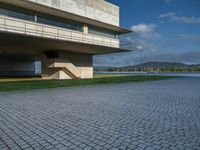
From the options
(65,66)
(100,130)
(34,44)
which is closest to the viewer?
(100,130)

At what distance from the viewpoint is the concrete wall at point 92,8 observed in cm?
2317

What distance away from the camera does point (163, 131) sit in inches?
177

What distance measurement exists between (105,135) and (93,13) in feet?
85.1

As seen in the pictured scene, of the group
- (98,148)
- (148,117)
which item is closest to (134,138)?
(98,148)

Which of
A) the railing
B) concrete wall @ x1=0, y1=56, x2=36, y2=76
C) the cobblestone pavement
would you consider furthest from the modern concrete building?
the cobblestone pavement

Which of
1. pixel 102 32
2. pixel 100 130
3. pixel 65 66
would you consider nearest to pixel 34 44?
pixel 65 66

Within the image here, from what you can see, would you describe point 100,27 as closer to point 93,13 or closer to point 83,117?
point 93,13

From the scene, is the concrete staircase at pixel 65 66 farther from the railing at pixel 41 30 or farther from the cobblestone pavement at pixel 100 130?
the cobblestone pavement at pixel 100 130

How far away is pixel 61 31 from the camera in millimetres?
23938

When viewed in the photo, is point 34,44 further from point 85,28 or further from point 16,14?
point 85,28

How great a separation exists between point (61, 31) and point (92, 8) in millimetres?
7052

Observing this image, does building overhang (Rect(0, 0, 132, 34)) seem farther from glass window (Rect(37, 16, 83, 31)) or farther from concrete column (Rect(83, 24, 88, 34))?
glass window (Rect(37, 16, 83, 31))

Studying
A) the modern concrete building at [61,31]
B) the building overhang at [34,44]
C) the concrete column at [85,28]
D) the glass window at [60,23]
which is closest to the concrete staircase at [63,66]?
the modern concrete building at [61,31]

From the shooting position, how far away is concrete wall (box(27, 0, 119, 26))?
76.0 feet
